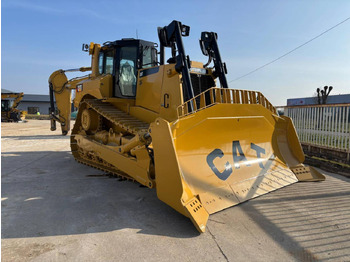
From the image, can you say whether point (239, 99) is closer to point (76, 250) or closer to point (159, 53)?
point (159, 53)

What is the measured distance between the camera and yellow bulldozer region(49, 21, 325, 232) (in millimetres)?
3193

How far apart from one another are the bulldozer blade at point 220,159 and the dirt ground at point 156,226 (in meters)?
0.22

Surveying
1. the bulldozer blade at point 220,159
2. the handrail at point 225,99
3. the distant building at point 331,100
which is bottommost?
the bulldozer blade at point 220,159

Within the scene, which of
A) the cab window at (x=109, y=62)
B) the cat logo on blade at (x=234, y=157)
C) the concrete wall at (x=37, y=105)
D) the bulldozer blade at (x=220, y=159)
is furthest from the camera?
the concrete wall at (x=37, y=105)

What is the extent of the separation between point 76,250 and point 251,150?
312cm

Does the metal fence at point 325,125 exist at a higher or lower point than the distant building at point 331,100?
lower

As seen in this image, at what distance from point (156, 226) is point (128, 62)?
3847mm

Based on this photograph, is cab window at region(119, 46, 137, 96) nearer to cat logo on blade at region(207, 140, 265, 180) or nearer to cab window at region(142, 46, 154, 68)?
cab window at region(142, 46, 154, 68)

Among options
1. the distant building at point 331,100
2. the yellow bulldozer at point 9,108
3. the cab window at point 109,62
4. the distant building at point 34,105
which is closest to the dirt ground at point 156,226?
the cab window at point 109,62

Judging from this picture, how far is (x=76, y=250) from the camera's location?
8.13ft

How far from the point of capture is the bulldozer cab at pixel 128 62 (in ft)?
17.7

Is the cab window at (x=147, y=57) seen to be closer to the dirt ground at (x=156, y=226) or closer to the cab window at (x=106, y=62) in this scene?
the cab window at (x=106, y=62)

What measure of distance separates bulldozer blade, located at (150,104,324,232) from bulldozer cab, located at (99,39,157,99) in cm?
247

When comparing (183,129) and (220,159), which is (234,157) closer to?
(220,159)
